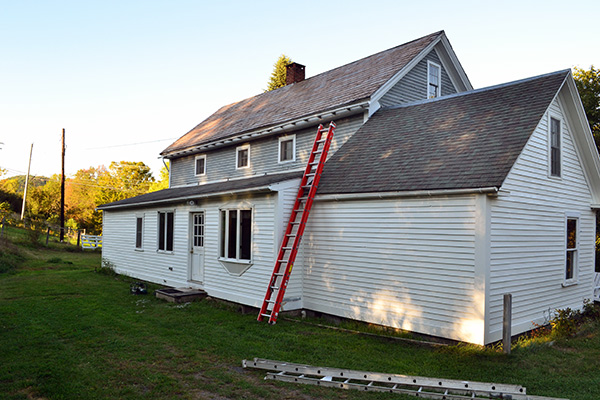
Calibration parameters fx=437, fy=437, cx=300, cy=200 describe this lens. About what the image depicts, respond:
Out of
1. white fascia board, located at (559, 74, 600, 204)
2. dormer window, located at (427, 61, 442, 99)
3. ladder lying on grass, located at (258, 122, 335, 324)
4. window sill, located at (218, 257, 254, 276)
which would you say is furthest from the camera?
dormer window, located at (427, 61, 442, 99)

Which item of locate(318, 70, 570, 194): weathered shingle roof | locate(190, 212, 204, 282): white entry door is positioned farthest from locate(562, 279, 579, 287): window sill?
locate(190, 212, 204, 282): white entry door

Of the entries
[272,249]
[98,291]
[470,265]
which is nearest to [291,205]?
[272,249]

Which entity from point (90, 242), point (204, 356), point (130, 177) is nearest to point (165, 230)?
point (204, 356)

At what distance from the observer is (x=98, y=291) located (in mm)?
13586

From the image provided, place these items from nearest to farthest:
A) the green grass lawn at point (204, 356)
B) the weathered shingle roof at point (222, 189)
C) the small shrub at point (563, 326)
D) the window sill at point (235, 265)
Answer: the green grass lawn at point (204, 356) → the small shrub at point (563, 326) → the weathered shingle roof at point (222, 189) → the window sill at point (235, 265)

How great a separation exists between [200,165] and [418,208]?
1171 cm

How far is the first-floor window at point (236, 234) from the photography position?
11375mm

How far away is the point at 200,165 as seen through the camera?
18.1m

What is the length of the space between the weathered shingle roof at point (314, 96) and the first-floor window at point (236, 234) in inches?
149

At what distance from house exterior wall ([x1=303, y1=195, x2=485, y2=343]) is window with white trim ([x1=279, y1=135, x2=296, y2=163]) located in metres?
3.75

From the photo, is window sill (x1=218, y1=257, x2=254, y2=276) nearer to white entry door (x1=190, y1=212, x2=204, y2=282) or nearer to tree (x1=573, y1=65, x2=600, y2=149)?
white entry door (x1=190, y1=212, x2=204, y2=282)

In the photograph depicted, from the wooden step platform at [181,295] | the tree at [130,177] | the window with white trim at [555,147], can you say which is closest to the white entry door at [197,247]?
the wooden step platform at [181,295]

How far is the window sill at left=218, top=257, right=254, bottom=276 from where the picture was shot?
1118 centimetres

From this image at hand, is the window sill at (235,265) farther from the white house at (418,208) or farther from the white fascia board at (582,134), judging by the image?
the white fascia board at (582,134)
